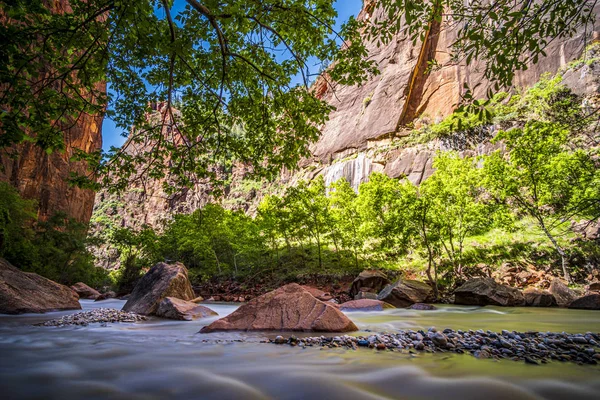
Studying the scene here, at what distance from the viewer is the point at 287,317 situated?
575cm

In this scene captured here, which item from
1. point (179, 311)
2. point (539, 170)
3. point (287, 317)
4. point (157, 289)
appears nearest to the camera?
point (287, 317)

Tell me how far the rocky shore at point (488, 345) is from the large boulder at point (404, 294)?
27.7 feet

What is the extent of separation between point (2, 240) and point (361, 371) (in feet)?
96.3

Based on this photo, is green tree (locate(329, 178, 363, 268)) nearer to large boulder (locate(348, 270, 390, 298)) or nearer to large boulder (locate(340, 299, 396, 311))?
large boulder (locate(348, 270, 390, 298))

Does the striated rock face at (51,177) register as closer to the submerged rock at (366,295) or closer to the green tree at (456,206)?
the submerged rock at (366,295)

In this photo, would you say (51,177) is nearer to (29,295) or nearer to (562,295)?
(29,295)

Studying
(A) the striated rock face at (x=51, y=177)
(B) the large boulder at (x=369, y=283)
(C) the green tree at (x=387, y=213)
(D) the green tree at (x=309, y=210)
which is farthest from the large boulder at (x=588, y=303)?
(A) the striated rock face at (x=51, y=177)

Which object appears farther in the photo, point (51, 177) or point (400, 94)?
point (400, 94)

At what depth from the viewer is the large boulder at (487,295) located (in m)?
12.5

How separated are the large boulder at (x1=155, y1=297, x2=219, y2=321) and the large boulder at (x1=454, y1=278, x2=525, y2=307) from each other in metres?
11.8

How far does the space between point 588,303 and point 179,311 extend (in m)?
14.6

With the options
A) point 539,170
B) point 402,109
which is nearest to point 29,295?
point 539,170

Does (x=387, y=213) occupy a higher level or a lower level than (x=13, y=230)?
higher

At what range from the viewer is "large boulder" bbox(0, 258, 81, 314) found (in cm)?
859
